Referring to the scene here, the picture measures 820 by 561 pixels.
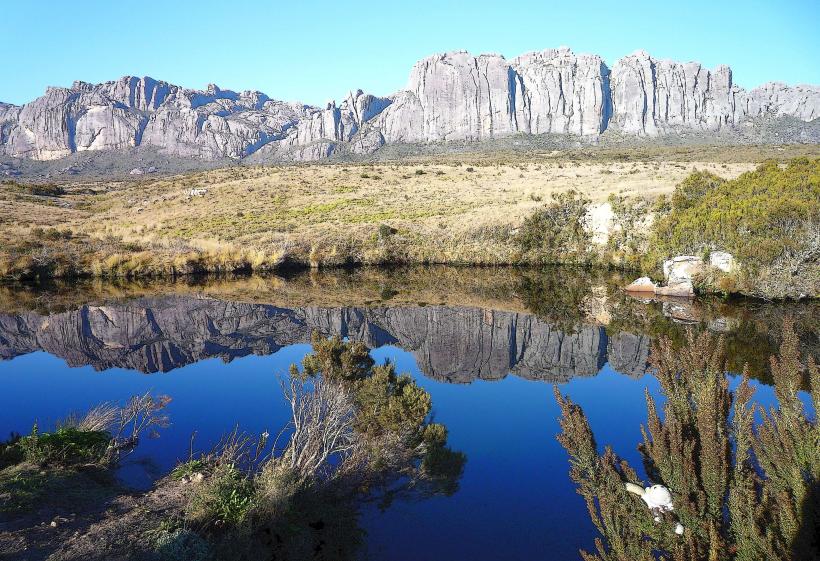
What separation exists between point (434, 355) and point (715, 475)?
10.8 m

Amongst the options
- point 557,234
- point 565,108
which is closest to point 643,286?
point 557,234

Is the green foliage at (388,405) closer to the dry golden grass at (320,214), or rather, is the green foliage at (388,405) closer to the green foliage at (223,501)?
the green foliage at (223,501)

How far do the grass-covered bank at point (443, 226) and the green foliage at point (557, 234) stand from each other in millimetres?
72

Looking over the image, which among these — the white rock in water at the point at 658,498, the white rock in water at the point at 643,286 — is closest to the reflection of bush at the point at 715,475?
the white rock in water at the point at 658,498

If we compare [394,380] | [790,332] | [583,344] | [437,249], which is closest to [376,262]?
[437,249]

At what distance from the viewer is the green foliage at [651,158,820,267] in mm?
21656

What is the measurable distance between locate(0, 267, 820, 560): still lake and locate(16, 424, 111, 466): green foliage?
0.55 metres

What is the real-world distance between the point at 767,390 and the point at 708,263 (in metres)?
13.5

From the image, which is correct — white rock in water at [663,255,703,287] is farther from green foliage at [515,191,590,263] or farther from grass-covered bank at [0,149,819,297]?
green foliage at [515,191,590,263]

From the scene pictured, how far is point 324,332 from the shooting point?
18094 mm

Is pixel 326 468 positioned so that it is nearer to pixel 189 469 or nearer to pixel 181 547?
pixel 189 469

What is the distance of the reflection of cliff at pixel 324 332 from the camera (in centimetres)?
1523

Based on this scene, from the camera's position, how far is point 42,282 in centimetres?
2827

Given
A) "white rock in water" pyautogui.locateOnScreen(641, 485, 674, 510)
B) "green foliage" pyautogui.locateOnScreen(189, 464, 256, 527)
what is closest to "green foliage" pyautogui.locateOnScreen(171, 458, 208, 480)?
"green foliage" pyautogui.locateOnScreen(189, 464, 256, 527)
